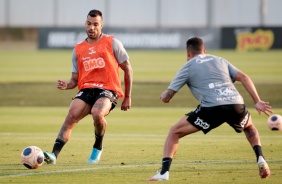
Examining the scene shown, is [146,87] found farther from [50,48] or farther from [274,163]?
[50,48]

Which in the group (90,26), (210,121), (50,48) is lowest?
(50,48)

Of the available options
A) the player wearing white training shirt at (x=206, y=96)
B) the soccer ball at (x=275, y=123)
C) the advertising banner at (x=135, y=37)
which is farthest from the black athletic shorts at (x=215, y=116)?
the advertising banner at (x=135, y=37)

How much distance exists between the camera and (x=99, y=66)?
43.2 ft

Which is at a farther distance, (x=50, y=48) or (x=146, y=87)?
(x=50, y=48)

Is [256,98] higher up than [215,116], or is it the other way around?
[256,98]

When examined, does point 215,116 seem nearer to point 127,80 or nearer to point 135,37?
point 127,80

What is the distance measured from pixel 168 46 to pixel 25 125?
35.2 meters

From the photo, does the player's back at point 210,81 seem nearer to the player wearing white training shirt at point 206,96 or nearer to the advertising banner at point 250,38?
the player wearing white training shirt at point 206,96

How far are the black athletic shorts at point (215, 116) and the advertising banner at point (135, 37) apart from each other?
41.3m

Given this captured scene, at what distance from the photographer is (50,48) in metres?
56.6

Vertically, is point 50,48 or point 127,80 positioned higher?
point 127,80

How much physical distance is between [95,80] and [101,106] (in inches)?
21.0

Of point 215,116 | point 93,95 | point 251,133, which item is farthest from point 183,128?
point 93,95

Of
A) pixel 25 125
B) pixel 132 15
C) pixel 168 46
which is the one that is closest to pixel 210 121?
pixel 25 125
